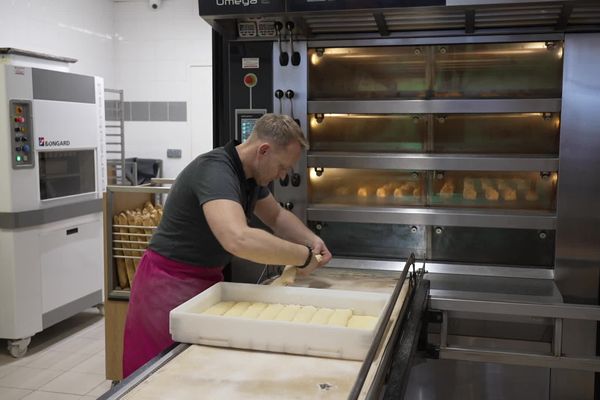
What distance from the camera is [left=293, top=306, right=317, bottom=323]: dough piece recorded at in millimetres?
1908

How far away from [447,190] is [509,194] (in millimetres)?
301

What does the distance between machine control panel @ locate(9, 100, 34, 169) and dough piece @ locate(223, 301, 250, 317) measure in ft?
9.43

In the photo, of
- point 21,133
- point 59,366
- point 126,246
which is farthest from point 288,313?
point 21,133

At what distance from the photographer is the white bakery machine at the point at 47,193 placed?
434 centimetres

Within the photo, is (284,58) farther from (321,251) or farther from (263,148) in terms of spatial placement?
(321,251)

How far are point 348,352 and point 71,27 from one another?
584 centimetres

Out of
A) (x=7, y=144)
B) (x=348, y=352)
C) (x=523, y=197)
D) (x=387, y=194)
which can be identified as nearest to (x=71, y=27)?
(x=7, y=144)

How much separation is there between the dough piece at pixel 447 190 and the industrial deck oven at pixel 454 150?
1 centimetres

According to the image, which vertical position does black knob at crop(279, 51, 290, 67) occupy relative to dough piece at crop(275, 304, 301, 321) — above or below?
above

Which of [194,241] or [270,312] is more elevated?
[194,241]

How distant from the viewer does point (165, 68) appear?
718 cm

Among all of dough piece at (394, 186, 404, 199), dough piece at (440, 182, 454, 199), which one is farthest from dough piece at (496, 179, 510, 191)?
dough piece at (394, 186, 404, 199)

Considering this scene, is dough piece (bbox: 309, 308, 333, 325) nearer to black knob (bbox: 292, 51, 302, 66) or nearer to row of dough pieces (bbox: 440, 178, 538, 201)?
row of dough pieces (bbox: 440, 178, 538, 201)

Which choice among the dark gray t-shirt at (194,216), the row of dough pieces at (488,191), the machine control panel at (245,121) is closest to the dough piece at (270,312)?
the dark gray t-shirt at (194,216)
